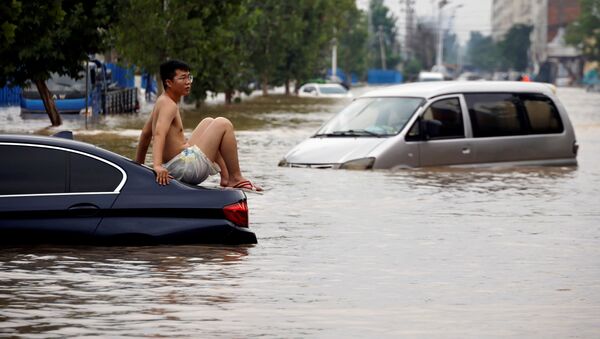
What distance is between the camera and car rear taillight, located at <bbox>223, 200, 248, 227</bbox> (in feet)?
41.9

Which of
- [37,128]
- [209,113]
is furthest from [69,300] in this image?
[209,113]

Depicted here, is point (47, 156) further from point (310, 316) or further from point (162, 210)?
point (310, 316)

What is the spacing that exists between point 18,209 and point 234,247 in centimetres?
208

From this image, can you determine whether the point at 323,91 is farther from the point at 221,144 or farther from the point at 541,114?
the point at 221,144

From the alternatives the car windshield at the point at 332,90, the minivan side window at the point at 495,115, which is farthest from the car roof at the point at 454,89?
the car windshield at the point at 332,90

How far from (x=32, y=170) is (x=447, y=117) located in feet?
39.4

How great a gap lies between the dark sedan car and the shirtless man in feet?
2.45

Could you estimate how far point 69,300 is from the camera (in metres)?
10.4

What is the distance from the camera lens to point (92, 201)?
1234cm

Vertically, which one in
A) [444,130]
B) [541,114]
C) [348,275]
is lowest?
[348,275]

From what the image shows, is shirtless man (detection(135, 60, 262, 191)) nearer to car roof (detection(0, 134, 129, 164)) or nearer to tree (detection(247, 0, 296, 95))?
car roof (detection(0, 134, 129, 164))

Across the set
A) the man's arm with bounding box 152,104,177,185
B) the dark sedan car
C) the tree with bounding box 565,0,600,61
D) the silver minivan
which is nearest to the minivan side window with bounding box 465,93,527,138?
the silver minivan

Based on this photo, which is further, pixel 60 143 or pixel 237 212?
pixel 237 212

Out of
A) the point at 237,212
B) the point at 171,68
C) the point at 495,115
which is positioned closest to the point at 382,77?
the point at 495,115
